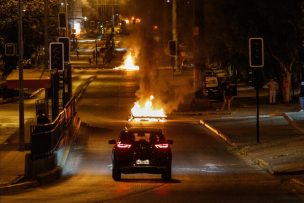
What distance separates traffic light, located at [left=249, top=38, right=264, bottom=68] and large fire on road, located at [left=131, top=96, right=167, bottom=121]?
13.3m

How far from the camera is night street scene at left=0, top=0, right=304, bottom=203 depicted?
19938 millimetres

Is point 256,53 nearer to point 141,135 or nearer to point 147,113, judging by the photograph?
point 141,135

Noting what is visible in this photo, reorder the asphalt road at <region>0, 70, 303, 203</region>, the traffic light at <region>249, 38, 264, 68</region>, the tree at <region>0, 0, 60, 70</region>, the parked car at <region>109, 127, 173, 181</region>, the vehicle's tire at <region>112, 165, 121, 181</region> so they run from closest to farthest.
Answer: the asphalt road at <region>0, 70, 303, 203</region>, the parked car at <region>109, 127, 173, 181</region>, the vehicle's tire at <region>112, 165, 121, 181</region>, the traffic light at <region>249, 38, 264, 68</region>, the tree at <region>0, 0, 60, 70</region>

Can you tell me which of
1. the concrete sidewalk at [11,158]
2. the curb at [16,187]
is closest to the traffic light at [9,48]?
the concrete sidewalk at [11,158]

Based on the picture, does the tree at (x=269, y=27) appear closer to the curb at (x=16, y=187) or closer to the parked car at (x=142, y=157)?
the parked car at (x=142, y=157)

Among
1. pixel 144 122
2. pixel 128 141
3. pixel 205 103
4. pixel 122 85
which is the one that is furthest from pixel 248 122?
pixel 122 85

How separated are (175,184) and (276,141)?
407 inches

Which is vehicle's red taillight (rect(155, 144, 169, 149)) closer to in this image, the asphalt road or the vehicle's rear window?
the vehicle's rear window

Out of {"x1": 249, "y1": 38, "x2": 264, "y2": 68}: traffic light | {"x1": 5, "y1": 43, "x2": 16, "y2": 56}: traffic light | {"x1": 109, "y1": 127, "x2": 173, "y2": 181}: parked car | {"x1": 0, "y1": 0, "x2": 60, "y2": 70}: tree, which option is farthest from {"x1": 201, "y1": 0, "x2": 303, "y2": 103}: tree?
{"x1": 109, "y1": 127, "x2": 173, "y2": 181}: parked car

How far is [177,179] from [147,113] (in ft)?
78.3

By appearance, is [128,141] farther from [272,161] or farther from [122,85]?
[122,85]

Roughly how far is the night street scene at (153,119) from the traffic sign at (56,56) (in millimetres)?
51

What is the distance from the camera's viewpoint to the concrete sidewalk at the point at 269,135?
23719 millimetres

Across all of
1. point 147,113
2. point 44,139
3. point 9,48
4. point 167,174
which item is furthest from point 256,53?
point 147,113
